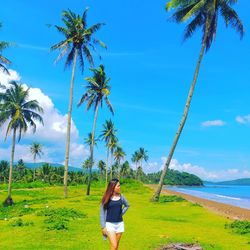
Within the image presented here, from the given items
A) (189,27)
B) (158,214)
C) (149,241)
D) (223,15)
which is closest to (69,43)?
(189,27)

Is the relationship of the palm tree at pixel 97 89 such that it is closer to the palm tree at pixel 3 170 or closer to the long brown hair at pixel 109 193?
the long brown hair at pixel 109 193

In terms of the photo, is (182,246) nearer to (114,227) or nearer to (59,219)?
(114,227)

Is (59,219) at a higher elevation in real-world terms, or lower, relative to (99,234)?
higher

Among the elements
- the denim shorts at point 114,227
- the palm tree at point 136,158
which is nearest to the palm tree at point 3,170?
the palm tree at point 136,158

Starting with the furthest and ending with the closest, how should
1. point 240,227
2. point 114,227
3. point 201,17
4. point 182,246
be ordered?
point 201,17 → point 240,227 → point 182,246 → point 114,227

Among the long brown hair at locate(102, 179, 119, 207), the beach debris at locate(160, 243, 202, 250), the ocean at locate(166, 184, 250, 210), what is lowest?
the beach debris at locate(160, 243, 202, 250)

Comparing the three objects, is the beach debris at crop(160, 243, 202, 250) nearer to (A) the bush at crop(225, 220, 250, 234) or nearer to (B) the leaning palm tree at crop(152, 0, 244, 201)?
(A) the bush at crop(225, 220, 250, 234)

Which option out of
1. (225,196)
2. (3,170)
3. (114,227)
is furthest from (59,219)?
(3,170)

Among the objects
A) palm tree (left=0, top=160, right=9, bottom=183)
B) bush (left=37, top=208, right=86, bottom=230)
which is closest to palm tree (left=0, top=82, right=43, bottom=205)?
bush (left=37, top=208, right=86, bottom=230)

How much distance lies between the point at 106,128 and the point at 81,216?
157 ft

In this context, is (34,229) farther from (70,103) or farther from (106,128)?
(106,128)

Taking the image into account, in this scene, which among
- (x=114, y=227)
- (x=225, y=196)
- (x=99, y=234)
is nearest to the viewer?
(x=114, y=227)

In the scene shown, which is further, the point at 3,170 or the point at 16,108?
the point at 3,170

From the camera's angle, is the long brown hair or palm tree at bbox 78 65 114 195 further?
palm tree at bbox 78 65 114 195
